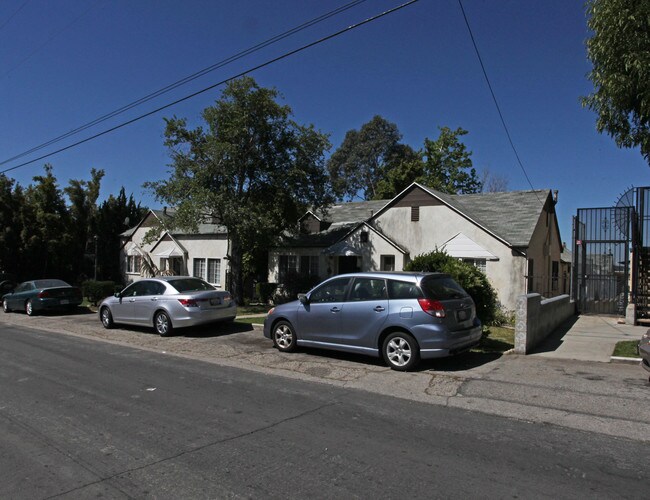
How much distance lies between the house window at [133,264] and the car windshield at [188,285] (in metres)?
18.2

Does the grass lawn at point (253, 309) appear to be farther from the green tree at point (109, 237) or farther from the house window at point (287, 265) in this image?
the green tree at point (109, 237)

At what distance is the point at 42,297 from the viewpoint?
17375 millimetres

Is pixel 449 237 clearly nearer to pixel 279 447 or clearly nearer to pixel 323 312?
pixel 323 312

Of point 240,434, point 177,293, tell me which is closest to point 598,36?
point 240,434

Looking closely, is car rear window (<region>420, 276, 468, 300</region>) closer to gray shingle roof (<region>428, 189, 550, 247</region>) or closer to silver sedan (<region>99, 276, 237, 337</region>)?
silver sedan (<region>99, 276, 237, 337</region>)

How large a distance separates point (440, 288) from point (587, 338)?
19.0 ft

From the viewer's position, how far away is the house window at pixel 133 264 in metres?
29.4

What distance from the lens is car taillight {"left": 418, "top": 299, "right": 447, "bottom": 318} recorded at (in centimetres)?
762

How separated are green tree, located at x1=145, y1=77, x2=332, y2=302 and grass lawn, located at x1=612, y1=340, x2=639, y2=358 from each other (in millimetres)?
11585

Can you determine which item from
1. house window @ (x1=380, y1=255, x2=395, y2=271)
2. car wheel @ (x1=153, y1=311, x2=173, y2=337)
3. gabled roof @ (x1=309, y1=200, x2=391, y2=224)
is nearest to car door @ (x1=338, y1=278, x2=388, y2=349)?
car wheel @ (x1=153, y1=311, x2=173, y2=337)

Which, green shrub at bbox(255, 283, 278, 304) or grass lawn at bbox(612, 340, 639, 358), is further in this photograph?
green shrub at bbox(255, 283, 278, 304)

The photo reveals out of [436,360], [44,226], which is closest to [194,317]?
[436,360]

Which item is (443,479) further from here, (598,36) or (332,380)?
(598,36)

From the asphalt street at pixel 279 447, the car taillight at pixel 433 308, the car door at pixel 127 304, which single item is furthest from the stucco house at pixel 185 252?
the asphalt street at pixel 279 447
